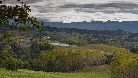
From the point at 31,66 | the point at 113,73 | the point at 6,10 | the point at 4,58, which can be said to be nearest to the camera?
the point at 6,10

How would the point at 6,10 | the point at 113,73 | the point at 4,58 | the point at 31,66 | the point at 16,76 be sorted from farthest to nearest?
the point at 31,66 → the point at 113,73 → the point at 16,76 → the point at 4,58 → the point at 6,10

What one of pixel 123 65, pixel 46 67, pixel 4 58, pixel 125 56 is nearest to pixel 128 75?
pixel 123 65

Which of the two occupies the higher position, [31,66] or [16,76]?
[16,76]

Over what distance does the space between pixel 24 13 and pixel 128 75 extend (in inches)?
5378

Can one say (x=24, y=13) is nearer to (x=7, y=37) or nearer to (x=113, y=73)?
(x=7, y=37)

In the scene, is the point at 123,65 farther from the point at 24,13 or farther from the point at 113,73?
the point at 24,13

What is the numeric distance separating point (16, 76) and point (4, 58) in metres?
92.3

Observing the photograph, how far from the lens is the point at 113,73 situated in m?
147

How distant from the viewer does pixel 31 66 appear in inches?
7377

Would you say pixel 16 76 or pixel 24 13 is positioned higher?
pixel 24 13

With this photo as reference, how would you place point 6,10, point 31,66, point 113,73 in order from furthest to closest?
point 31,66
point 113,73
point 6,10

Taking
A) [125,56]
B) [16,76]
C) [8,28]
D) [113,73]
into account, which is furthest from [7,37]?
[125,56]

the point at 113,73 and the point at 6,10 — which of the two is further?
the point at 113,73

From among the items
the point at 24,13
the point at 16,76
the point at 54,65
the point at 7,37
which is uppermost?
the point at 24,13
